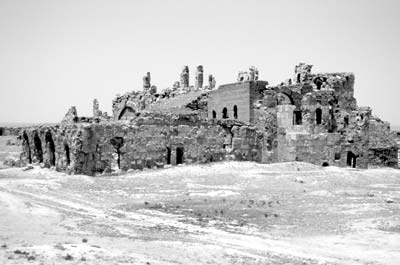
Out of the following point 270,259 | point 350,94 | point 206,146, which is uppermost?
point 350,94

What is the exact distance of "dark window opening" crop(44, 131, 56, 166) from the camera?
28.8 meters

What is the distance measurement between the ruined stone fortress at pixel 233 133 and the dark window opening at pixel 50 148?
58 mm

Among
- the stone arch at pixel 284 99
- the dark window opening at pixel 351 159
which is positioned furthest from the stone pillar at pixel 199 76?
the dark window opening at pixel 351 159

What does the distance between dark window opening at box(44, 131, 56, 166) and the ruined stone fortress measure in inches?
2.3

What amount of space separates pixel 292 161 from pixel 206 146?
6.15 metres

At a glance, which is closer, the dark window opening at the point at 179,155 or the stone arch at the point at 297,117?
the dark window opening at the point at 179,155

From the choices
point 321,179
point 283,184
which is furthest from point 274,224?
point 321,179

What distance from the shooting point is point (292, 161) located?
107 feet

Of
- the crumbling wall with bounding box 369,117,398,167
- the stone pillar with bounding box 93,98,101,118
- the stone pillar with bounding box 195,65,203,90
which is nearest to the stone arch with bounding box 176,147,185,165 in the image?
the crumbling wall with bounding box 369,117,398,167

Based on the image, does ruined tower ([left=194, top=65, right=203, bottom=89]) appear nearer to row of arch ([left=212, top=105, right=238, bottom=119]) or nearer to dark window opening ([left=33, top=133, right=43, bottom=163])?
row of arch ([left=212, top=105, right=238, bottom=119])

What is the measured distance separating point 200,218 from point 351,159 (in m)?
22.3

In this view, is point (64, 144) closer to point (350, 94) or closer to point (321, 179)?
point (321, 179)

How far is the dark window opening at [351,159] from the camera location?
115ft

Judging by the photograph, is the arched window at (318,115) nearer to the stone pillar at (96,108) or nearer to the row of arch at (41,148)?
the row of arch at (41,148)
